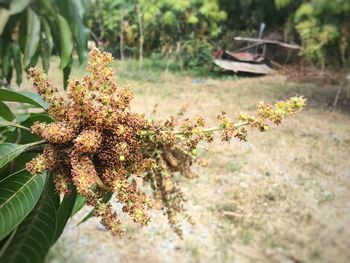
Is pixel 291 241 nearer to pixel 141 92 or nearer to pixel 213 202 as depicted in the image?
pixel 213 202

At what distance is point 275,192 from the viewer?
2342 mm

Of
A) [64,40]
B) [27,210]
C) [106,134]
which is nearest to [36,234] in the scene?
[27,210]

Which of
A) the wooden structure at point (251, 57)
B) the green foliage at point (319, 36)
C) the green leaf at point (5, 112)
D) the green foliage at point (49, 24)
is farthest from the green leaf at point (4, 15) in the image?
the wooden structure at point (251, 57)

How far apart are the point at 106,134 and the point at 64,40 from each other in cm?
35

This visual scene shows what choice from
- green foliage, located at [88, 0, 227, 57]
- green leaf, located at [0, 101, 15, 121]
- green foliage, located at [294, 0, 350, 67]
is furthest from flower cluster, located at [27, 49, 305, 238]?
green foliage, located at [88, 0, 227, 57]

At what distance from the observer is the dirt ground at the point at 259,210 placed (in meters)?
1.82

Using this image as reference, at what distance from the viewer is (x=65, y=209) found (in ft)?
1.63

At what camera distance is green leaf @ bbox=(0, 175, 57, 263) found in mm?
409

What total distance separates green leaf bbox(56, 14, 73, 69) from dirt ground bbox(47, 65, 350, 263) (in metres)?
0.61

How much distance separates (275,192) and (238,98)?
4.99 feet

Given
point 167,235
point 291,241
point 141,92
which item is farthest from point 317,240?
point 141,92

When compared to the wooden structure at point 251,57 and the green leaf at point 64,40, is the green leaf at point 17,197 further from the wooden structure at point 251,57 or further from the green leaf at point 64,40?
the wooden structure at point 251,57

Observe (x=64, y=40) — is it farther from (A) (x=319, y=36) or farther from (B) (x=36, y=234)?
(A) (x=319, y=36)

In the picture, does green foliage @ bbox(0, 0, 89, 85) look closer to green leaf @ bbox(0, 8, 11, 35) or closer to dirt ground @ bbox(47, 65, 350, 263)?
green leaf @ bbox(0, 8, 11, 35)
